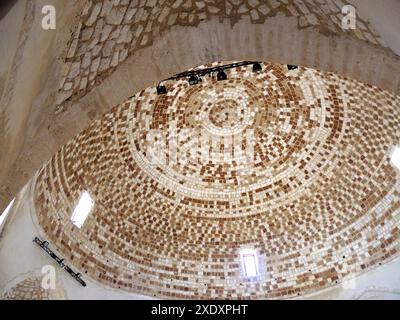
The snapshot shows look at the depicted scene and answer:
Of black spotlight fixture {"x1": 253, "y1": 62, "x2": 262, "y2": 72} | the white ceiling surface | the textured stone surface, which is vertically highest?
black spotlight fixture {"x1": 253, "y1": 62, "x2": 262, "y2": 72}

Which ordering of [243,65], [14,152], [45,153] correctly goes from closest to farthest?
[14,152], [45,153], [243,65]

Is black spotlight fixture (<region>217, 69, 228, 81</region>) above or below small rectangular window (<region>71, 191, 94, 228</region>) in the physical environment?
above

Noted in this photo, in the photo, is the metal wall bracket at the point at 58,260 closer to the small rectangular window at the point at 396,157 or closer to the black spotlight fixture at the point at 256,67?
the black spotlight fixture at the point at 256,67

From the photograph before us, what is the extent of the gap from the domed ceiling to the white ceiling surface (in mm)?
5561

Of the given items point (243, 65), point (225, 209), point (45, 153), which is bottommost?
point (45, 153)

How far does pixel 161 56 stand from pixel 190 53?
27 centimetres

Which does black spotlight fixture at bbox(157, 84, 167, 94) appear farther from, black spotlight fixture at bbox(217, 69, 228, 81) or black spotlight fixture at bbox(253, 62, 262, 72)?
black spotlight fixture at bbox(253, 62, 262, 72)

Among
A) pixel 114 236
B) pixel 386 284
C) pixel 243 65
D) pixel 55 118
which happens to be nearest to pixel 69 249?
pixel 114 236

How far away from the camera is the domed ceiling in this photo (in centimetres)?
880

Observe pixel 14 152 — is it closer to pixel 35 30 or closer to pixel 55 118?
pixel 55 118

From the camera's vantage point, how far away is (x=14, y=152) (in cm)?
314

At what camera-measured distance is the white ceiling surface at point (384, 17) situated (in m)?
2.87

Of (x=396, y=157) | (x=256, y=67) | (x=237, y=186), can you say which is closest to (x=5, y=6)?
(x=256, y=67)

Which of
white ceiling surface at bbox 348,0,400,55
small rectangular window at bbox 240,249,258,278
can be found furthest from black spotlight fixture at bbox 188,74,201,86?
white ceiling surface at bbox 348,0,400,55
